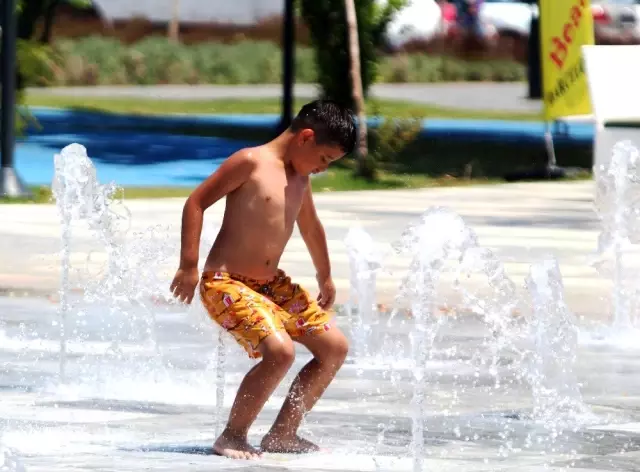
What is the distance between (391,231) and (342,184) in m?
6.04

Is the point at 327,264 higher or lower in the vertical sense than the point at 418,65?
higher

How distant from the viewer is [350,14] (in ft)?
76.6

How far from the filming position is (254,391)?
20.6 feet

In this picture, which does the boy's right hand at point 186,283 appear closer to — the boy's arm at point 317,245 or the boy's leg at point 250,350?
the boy's leg at point 250,350

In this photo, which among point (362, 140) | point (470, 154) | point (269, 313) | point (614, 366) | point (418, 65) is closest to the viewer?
point (269, 313)

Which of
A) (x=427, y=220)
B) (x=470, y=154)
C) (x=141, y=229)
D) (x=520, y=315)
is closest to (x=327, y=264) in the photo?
(x=427, y=220)

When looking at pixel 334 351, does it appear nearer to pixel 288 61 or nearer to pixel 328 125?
pixel 328 125

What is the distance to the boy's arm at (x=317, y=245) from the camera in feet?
22.1

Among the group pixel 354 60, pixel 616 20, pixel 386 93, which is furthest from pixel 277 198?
pixel 616 20

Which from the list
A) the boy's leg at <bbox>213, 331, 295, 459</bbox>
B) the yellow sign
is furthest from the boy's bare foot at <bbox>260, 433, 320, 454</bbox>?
the yellow sign

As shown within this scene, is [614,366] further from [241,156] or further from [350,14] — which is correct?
[350,14]

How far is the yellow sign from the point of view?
20.1m

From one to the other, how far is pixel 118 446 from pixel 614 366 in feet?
10.5

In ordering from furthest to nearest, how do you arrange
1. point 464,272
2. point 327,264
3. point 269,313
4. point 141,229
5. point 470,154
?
point 470,154 → point 141,229 → point 464,272 → point 327,264 → point 269,313
